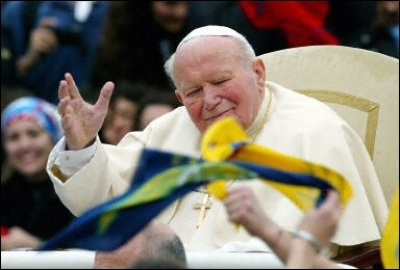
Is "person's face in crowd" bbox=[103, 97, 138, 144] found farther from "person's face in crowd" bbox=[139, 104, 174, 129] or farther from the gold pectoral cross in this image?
the gold pectoral cross

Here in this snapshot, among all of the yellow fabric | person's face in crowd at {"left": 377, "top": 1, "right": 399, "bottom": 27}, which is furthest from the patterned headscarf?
the yellow fabric

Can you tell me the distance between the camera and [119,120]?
31.8 ft

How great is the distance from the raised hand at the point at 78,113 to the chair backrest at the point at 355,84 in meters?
1.06

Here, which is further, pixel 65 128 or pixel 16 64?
pixel 16 64

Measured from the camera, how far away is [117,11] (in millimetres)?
9961

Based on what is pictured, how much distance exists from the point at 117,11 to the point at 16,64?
2.18 feet

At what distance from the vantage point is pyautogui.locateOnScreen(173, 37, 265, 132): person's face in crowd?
685 centimetres

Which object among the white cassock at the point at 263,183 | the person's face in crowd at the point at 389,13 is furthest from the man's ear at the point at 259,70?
the person's face in crowd at the point at 389,13

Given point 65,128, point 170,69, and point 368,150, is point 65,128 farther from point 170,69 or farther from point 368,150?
point 368,150

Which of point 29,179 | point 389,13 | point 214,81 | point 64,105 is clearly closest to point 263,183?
point 214,81

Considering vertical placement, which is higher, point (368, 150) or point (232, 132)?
point (232, 132)

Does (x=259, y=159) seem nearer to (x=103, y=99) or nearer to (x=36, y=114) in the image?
(x=103, y=99)

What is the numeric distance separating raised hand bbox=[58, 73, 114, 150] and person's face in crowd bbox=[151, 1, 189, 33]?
9.42 feet

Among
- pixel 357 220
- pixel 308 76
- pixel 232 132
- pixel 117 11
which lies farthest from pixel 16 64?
pixel 232 132
